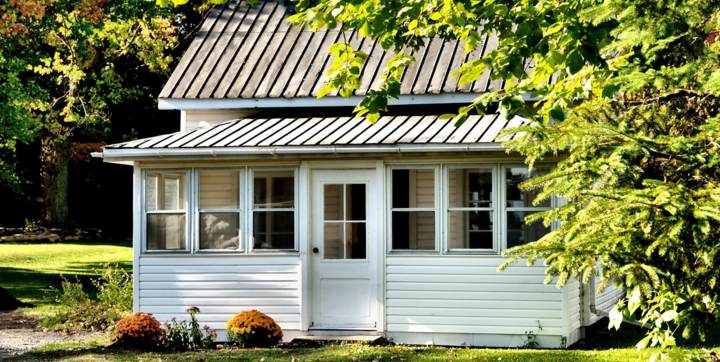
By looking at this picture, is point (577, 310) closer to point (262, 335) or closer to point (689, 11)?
point (262, 335)

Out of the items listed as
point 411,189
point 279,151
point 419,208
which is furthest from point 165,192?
point 419,208

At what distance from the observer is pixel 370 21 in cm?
918

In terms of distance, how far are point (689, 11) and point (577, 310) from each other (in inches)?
298

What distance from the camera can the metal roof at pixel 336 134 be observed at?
14789 mm

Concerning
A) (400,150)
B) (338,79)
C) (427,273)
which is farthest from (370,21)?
(427,273)

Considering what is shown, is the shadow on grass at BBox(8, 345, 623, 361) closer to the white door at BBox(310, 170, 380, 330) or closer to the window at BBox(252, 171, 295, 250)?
the white door at BBox(310, 170, 380, 330)

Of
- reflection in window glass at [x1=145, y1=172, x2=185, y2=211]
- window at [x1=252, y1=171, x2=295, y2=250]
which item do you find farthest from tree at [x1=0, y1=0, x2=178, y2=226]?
window at [x1=252, y1=171, x2=295, y2=250]

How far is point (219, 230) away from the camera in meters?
15.8

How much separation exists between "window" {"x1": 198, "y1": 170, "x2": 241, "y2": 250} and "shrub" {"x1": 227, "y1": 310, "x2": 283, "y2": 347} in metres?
1.32

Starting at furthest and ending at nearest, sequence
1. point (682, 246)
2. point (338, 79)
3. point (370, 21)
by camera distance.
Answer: point (338, 79), point (370, 21), point (682, 246)

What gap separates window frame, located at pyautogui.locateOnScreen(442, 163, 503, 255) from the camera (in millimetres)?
14945

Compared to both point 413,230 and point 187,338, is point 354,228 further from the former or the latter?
point 187,338

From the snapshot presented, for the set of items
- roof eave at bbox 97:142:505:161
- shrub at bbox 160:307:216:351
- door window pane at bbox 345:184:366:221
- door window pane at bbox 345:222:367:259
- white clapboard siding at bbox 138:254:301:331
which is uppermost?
roof eave at bbox 97:142:505:161

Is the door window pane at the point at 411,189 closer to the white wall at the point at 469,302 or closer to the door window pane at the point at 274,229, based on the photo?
the white wall at the point at 469,302
